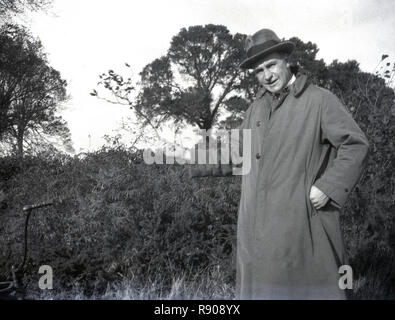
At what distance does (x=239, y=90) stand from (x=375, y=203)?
17.9 metres

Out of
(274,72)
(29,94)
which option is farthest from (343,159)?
(29,94)

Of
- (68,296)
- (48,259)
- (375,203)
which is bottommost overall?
(68,296)

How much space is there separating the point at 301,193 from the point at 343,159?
30 centimetres

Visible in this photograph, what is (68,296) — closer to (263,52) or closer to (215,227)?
(215,227)

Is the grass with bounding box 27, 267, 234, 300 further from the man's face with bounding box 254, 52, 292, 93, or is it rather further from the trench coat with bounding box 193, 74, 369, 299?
the man's face with bounding box 254, 52, 292, 93

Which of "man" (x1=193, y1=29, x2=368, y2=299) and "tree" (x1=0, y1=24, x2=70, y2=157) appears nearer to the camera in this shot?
"man" (x1=193, y1=29, x2=368, y2=299)

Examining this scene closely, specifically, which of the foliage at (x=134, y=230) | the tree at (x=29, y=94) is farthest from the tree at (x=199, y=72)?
the foliage at (x=134, y=230)

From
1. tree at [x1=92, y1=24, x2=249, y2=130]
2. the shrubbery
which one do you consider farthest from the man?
tree at [x1=92, y1=24, x2=249, y2=130]

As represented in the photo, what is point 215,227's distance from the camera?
5.75m

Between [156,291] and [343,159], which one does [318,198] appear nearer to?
[343,159]

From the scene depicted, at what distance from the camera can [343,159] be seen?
103 inches

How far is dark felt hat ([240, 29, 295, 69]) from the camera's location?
116 inches

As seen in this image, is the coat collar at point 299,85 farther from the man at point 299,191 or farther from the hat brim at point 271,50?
the hat brim at point 271,50
